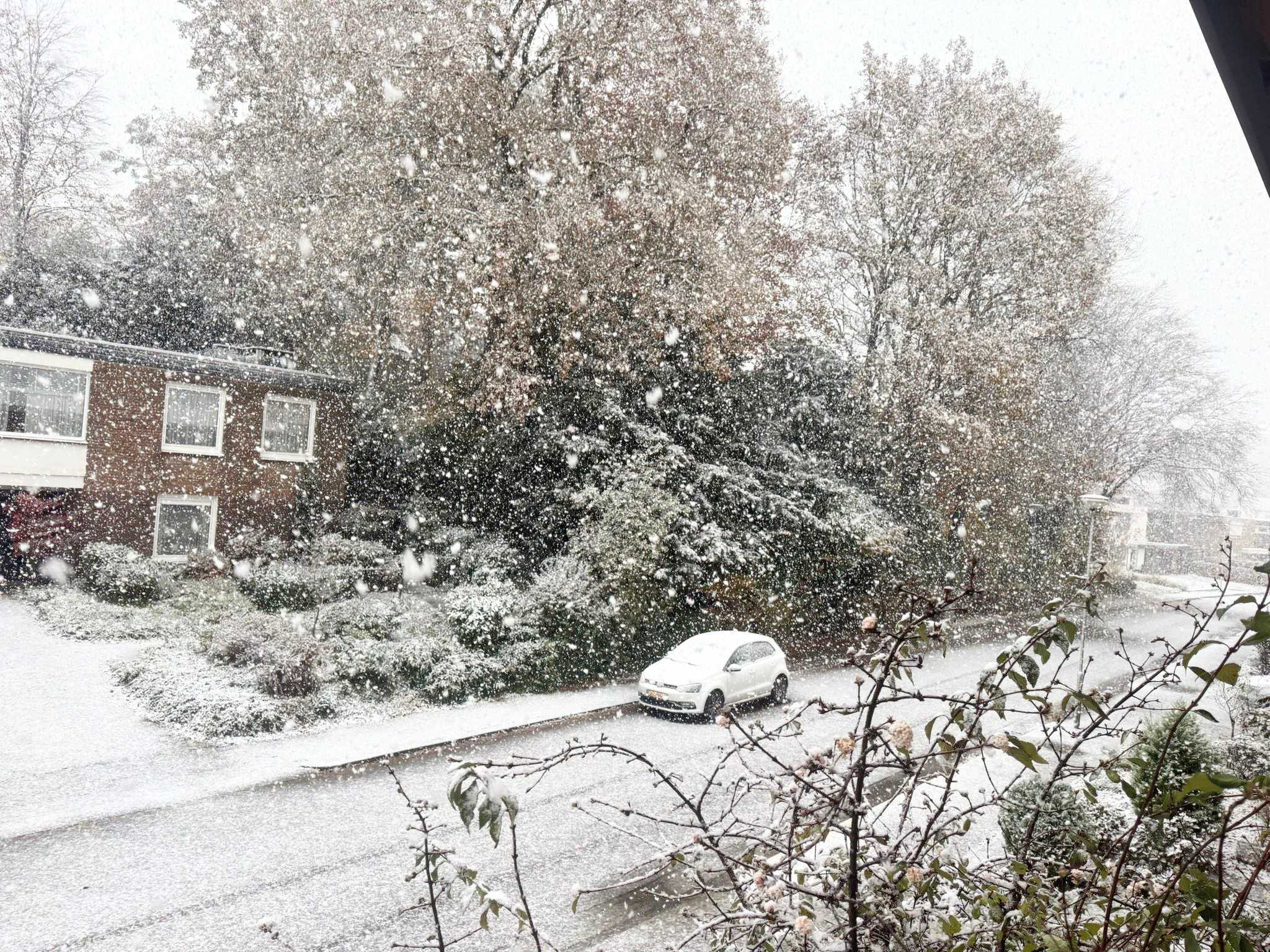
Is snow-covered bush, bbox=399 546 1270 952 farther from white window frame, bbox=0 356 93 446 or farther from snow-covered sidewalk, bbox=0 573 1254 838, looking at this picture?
white window frame, bbox=0 356 93 446

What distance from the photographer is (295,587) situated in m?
16.3

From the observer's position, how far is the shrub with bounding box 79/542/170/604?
15977 millimetres

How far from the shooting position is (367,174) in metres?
16.1

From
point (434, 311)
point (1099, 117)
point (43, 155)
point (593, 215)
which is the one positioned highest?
point (1099, 117)

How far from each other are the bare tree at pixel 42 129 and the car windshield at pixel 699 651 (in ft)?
82.9

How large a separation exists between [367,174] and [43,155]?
17.2m

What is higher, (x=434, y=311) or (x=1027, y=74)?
(x=1027, y=74)

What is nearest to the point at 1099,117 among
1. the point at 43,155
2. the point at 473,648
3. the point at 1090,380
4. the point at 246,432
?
the point at 1090,380

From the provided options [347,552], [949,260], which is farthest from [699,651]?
[949,260]

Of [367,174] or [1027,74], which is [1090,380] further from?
[367,174]

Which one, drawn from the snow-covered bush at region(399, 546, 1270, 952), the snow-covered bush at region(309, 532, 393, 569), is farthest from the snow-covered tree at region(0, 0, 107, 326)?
the snow-covered bush at region(399, 546, 1270, 952)

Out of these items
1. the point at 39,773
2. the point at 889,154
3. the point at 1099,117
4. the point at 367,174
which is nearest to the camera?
the point at 39,773

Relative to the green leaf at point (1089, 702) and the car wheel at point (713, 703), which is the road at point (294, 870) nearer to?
the car wheel at point (713, 703)

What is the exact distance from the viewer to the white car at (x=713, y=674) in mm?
12305
